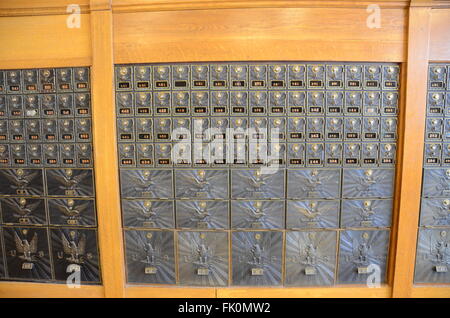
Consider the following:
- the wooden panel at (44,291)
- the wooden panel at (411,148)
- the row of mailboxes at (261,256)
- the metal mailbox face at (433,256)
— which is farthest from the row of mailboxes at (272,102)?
the wooden panel at (44,291)

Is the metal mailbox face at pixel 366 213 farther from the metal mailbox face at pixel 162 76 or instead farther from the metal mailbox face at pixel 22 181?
the metal mailbox face at pixel 22 181

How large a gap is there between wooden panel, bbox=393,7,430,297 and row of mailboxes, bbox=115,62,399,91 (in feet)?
0.60

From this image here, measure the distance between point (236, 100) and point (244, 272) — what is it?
1701mm

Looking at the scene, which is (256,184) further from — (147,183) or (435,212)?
(435,212)

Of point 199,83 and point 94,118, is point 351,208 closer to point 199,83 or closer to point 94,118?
point 199,83

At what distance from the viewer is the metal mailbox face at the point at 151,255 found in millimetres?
2574

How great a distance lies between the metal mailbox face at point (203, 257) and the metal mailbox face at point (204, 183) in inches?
15.6

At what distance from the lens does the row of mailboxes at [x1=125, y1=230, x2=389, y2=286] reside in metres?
2.54

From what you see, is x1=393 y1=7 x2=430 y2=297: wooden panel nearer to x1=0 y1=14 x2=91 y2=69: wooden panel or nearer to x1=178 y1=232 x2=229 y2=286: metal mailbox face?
x1=178 y1=232 x2=229 y2=286: metal mailbox face

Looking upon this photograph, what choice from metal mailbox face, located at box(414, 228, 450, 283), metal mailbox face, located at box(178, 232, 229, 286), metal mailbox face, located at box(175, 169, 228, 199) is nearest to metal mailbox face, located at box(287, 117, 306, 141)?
metal mailbox face, located at box(175, 169, 228, 199)

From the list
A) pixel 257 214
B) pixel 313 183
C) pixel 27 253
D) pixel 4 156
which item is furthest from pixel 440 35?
pixel 27 253

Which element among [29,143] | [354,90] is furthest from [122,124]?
[354,90]

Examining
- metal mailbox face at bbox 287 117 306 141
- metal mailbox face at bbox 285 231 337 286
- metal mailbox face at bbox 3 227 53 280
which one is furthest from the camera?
metal mailbox face at bbox 3 227 53 280

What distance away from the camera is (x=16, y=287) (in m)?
2.68
